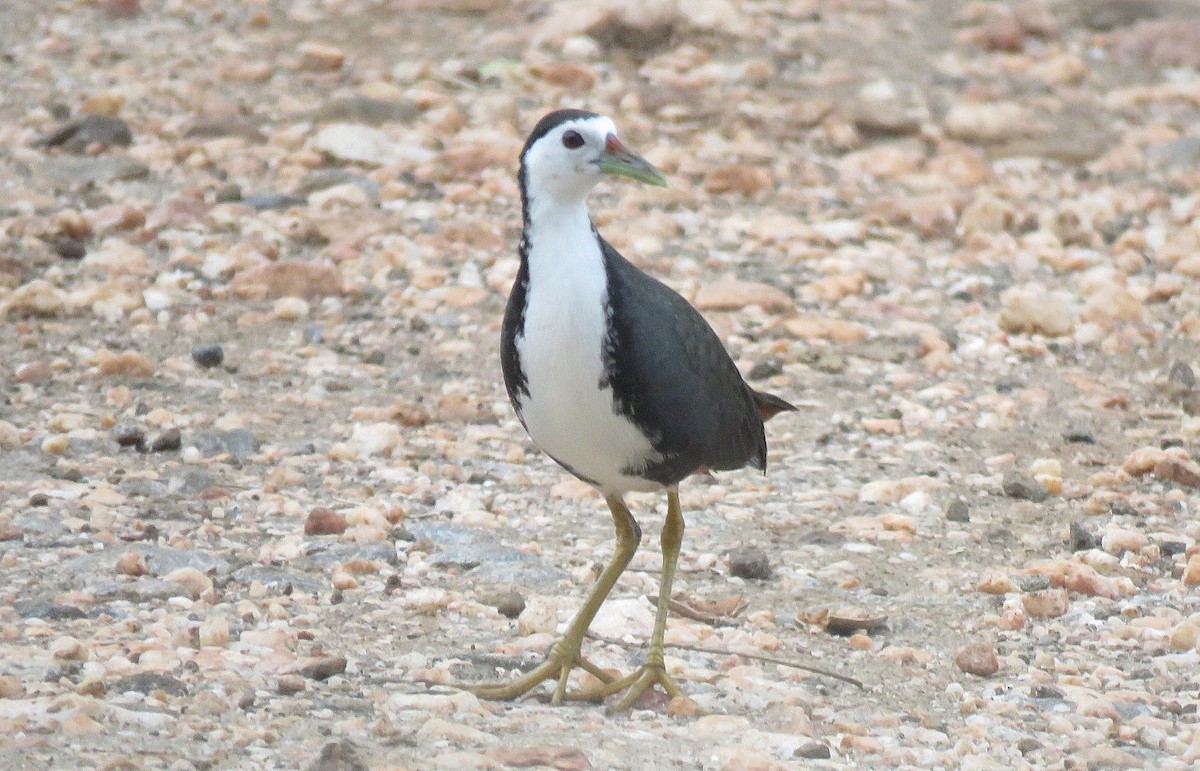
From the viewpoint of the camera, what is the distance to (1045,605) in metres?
5.46

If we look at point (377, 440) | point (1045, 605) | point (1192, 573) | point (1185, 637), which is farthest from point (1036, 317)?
point (377, 440)

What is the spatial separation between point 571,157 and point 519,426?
2.24 m

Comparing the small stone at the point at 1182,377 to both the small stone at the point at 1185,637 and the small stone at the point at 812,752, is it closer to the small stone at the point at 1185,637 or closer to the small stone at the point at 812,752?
the small stone at the point at 1185,637

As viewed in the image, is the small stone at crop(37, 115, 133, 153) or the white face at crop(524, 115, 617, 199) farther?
the small stone at crop(37, 115, 133, 153)

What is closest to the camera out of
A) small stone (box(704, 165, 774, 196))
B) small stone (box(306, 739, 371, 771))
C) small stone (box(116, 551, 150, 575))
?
small stone (box(306, 739, 371, 771))

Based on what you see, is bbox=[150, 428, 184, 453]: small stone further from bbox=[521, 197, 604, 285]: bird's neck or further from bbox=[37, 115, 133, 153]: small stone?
bbox=[37, 115, 133, 153]: small stone

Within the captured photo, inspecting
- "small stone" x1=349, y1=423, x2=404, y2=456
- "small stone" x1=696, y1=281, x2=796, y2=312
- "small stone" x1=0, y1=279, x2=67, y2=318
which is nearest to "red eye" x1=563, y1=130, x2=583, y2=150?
"small stone" x1=349, y1=423, x2=404, y2=456

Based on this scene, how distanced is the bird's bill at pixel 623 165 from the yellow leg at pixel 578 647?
3.11 ft

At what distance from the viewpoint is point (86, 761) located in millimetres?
3994

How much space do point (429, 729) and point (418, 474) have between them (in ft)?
7.14

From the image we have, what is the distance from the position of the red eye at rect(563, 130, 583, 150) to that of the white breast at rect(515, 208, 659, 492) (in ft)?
0.60

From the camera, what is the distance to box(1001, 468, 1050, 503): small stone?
6.47 m

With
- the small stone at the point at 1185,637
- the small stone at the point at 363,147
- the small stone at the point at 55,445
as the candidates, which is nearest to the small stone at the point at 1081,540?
the small stone at the point at 1185,637

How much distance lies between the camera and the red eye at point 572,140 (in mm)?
4844
